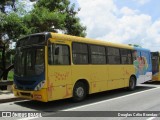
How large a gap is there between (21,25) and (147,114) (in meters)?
9.21

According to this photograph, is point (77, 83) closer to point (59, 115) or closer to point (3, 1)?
point (59, 115)

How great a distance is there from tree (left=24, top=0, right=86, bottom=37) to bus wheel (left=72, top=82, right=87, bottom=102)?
7.31 meters

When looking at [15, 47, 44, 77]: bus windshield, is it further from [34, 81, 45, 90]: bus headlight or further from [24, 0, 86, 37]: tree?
[24, 0, 86, 37]: tree

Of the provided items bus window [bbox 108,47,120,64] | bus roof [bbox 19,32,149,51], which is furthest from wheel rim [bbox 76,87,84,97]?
bus window [bbox 108,47,120,64]

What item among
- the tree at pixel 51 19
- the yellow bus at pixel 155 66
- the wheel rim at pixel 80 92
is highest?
the tree at pixel 51 19

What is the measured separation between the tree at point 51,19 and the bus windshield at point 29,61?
23.4 ft

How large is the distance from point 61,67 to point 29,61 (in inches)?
49.2

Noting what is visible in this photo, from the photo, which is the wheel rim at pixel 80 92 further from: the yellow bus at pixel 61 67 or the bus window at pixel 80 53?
the bus window at pixel 80 53

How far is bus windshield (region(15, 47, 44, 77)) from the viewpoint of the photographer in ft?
36.2

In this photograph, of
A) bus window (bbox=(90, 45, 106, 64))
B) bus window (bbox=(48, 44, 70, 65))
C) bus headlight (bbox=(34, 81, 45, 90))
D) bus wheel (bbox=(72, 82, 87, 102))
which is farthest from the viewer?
bus window (bbox=(90, 45, 106, 64))

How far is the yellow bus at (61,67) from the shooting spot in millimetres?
10961

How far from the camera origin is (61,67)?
37.8 feet

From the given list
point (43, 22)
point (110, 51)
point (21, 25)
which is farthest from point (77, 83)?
point (43, 22)

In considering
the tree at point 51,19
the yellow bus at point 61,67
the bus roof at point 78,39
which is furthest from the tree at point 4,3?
the bus roof at point 78,39
